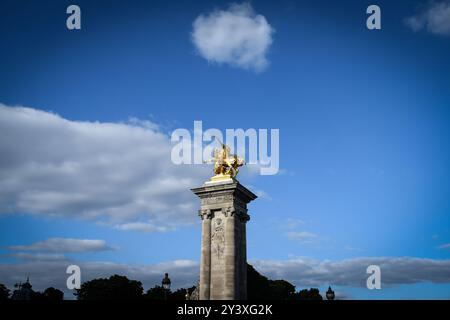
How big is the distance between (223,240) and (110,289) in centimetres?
6500

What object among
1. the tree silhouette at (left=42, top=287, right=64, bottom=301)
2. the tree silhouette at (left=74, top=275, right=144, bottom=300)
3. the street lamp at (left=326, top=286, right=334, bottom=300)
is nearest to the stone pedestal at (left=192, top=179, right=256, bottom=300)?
the street lamp at (left=326, top=286, right=334, bottom=300)

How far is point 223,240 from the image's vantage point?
84.7 ft

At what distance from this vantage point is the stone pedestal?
25047 millimetres

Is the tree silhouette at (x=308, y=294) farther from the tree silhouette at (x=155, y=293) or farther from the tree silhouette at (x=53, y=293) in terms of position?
the tree silhouette at (x=53, y=293)

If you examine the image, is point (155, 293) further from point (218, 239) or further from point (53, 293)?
point (218, 239)

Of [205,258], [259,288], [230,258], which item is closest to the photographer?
[230,258]

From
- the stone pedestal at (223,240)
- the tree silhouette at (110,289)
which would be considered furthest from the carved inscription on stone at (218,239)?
the tree silhouette at (110,289)

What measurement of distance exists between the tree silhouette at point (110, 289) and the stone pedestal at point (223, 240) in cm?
6231

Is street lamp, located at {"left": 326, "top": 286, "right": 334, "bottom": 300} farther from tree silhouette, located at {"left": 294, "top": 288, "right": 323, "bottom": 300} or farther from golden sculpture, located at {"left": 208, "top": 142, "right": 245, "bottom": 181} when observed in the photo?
tree silhouette, located at {"left": 294, "top": 288, "right": 323, "bottom": 300}

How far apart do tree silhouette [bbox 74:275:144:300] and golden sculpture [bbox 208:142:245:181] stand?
62.3 meters

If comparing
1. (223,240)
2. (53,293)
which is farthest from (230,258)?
(53,293)

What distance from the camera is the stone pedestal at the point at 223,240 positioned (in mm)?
25047
